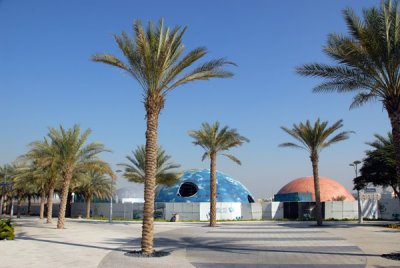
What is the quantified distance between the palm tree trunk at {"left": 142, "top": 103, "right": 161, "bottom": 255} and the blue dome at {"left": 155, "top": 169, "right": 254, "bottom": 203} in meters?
30.1

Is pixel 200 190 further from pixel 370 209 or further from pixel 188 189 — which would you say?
pixel 370 209

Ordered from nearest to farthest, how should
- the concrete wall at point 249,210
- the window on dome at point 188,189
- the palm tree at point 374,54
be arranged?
the palm tree at point 374,54 < the concrete wall at point 249,210 < the window on dome at point 188,189

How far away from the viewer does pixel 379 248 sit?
40.9ft

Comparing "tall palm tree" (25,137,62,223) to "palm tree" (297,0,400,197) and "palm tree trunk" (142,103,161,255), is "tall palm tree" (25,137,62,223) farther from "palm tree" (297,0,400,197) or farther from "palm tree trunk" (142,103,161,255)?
"palm tree" (297,0,400,197)

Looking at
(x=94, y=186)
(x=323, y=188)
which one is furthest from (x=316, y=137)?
(x=323, y=188)

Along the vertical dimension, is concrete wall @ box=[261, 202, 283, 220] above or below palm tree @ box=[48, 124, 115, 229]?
below

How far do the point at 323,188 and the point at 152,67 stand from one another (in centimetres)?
6693

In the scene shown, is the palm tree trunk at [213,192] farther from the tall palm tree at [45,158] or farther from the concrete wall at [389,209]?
the concrete wall at [389,209]

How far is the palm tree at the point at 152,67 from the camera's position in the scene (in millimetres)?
11672

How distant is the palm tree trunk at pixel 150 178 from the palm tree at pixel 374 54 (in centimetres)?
692

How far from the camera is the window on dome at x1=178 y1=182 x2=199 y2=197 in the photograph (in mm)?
44688

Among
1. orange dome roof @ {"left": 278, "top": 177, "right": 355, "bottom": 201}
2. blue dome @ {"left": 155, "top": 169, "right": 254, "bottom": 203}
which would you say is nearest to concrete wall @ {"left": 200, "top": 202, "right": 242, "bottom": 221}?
blue dome @ {"left": 155, "top": 169, "right": 254, "bottom": 203}

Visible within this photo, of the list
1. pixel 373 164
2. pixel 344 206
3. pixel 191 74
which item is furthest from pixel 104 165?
pixel 344 206

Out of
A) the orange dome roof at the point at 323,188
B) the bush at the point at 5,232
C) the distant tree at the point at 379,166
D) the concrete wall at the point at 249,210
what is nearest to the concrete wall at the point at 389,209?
the concrete wall at the point at 249,210
